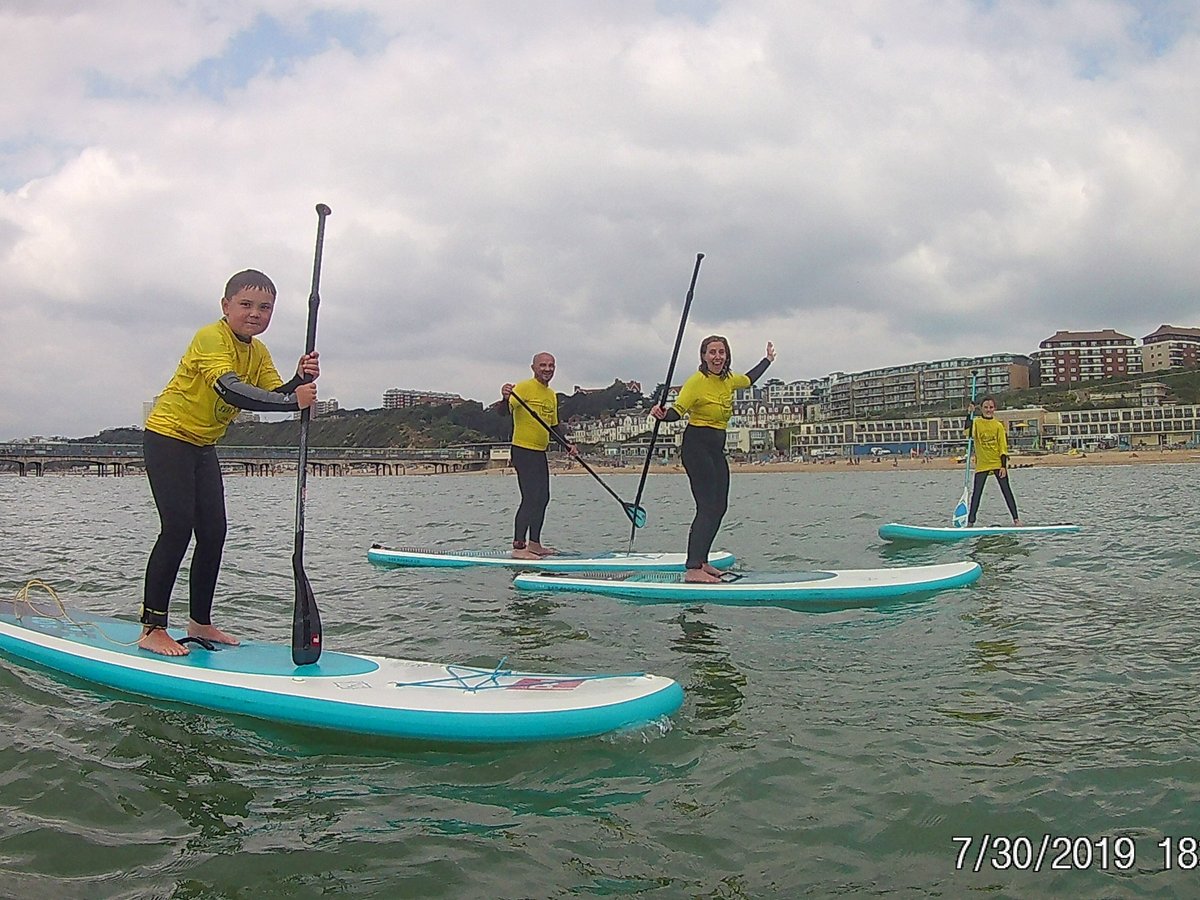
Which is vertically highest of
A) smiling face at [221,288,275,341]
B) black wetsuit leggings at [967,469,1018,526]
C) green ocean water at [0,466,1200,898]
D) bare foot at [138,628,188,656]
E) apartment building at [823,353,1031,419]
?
apartment building at [823,353,1031,419]

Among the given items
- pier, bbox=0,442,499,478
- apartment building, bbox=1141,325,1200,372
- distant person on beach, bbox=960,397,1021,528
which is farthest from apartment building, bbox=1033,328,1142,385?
distant person on beach, bbox=960,397,1021,528

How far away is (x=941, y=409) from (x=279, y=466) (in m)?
117

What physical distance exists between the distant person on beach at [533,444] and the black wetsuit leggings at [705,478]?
2801 mm

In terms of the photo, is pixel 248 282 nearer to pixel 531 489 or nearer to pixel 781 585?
pixel 781 585

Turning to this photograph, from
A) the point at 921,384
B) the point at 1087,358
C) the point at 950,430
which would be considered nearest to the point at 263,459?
the point at 950,430

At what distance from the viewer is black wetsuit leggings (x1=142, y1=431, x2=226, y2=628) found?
5.34 metres

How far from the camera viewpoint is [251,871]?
3.09 metres

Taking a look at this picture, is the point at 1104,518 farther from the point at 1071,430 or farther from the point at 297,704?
the point at 1071,430

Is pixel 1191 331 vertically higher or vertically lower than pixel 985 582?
higher

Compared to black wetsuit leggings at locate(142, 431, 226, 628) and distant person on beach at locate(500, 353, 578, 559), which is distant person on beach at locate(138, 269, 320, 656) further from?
distant person on beach at locate(500, 353, 578, 559)

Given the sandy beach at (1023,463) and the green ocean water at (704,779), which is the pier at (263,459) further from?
the green ocean water at (704,779)

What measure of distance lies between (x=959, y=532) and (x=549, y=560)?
6846mm

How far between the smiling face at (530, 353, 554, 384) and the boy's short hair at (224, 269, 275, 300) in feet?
19.6

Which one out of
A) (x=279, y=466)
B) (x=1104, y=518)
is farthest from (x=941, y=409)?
(x=1104, y=518)
